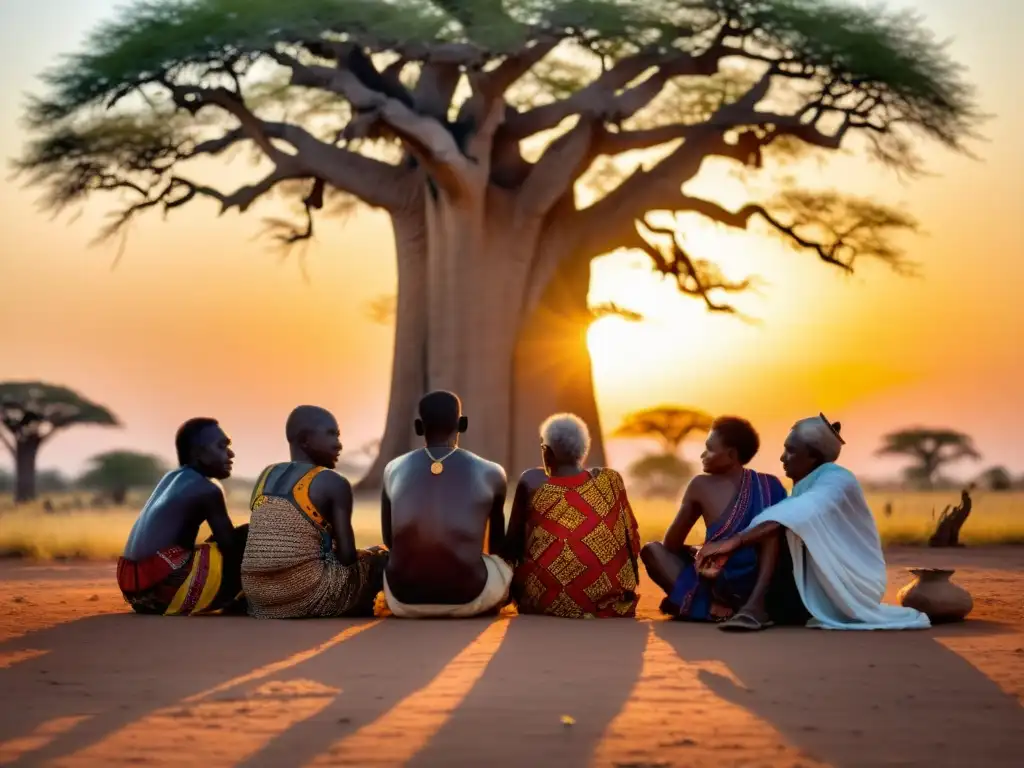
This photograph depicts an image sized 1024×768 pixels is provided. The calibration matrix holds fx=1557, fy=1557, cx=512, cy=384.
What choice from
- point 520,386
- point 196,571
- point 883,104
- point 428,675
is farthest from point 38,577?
point 883,104

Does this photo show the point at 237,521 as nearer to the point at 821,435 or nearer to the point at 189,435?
the point at 189,435

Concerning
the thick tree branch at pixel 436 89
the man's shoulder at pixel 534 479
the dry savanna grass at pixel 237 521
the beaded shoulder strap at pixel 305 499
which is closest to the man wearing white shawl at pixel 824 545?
the man's shoulder at pixel 534 479

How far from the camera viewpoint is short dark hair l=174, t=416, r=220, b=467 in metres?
7.91

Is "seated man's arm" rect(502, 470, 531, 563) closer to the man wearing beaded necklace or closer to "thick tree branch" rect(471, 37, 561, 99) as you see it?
the man wearing beaded necklace

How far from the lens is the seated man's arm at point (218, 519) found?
304 inches

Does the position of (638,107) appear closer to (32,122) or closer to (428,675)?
(32,122)

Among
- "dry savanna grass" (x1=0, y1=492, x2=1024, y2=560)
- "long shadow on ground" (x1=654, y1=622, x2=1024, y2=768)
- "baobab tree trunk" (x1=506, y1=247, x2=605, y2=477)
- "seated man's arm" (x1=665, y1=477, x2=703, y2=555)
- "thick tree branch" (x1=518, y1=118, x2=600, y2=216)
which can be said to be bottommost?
"long shadow on ground" (x1=654, y1=622, x2=1024, y2=768)

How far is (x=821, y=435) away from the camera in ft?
24.5

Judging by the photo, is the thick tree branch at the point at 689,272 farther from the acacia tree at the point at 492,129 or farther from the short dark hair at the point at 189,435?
the short dark hair at the point at 189,435

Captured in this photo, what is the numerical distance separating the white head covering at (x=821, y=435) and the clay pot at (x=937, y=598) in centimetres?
77

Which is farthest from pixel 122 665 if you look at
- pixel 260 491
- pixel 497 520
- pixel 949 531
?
pixel 949 531

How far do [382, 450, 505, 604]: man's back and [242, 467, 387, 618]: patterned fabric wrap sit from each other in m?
0.28

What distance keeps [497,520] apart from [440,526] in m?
0.41

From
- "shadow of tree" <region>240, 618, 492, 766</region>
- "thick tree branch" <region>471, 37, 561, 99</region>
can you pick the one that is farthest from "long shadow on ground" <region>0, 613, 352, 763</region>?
"thick tree branch" <region>471, 37, 561, 99</region>
